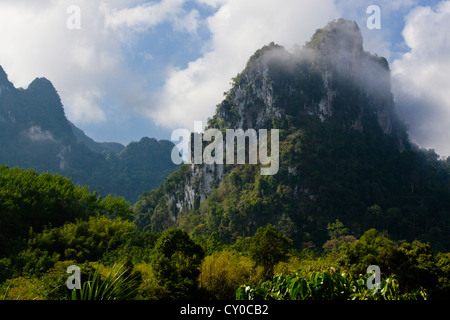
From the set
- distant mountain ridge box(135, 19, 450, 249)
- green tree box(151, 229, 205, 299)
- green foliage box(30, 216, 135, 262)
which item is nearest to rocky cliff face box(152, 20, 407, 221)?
distant mountain ridge box(135, 19, 450, 249)

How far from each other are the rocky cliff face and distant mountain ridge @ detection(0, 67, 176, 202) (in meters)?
54.7

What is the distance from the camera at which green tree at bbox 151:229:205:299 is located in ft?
35.8

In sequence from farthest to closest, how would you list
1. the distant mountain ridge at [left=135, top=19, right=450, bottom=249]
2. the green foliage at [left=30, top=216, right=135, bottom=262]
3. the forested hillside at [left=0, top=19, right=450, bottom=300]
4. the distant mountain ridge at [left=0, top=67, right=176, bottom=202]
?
the distant mountain ridge at [left=0, top=67, right=176, bottom=202], the distant mountain ridge at [left=135, top=19, right=450, bottom=249], the green foliage at [left=30, top=216, right=135, bottom=262], the forested hillside at [left=0, top=19, right=450, bottom=300]

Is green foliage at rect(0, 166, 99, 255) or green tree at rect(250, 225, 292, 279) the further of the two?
green foliage at rect(0, 166, 99, 255)

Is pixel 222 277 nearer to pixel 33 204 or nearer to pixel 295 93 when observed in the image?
pixel 33 204

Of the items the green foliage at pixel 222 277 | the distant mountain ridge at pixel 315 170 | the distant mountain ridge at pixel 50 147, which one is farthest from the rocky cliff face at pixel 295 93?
the distant mountain ridge at pixel 50 147

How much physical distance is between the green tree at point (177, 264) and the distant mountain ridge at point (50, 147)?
10072 centimetres

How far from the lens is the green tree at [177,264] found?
10906 mm

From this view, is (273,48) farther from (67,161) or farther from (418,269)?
(67,161)

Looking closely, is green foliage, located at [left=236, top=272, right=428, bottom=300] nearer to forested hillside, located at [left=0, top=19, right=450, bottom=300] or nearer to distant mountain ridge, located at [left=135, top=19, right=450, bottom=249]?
forested hillside, located at [left=0, top=19, right=450, bottom=300]

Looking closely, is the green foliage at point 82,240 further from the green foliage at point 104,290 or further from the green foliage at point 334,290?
the green foliage at point 334,290

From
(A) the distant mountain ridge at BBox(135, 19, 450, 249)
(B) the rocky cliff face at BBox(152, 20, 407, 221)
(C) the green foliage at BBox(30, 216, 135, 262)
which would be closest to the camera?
(C) the green foliage at BBox(30, 216, 135, 262)

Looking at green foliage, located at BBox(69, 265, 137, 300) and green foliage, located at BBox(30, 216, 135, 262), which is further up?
green foliage, located at BBox(30, 216, 135, 262)

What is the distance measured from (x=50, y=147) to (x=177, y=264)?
4343 inches
